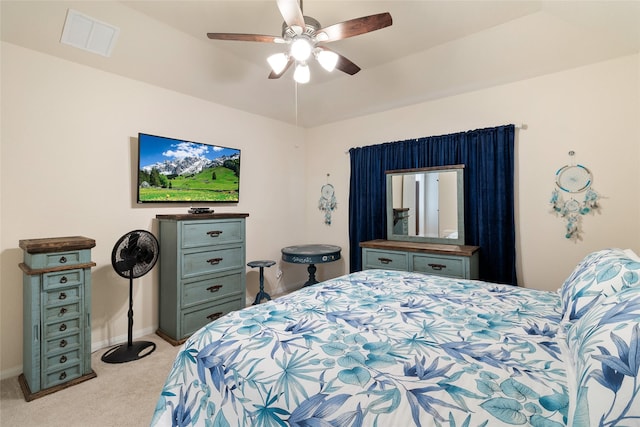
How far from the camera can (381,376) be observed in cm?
94

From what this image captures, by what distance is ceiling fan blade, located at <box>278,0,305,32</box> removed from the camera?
1.63m

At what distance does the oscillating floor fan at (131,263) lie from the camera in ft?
8.13

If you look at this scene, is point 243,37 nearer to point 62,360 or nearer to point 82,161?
point 82,161

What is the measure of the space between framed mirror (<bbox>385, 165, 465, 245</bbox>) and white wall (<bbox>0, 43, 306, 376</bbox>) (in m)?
2.05

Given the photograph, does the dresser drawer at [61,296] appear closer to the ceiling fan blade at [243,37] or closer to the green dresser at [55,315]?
the green dresser at [55,315]

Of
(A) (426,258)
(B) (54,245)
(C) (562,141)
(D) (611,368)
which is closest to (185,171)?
(B) (54,245)

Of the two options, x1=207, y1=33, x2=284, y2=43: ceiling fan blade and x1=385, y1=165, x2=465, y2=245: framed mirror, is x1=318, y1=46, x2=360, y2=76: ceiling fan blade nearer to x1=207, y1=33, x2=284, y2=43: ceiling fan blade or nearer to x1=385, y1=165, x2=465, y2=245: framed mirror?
x1=207, y1=33, x2=284, y2=43: ceiling fan blade

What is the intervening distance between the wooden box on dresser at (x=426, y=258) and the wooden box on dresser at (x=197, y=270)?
4.83 feet

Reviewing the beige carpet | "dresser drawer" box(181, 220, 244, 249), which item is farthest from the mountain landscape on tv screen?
the beige carpet

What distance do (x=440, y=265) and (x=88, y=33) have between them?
11.8 feet

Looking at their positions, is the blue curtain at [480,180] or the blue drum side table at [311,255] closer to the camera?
the blue curtain at [480,180]

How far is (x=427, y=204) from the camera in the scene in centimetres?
350

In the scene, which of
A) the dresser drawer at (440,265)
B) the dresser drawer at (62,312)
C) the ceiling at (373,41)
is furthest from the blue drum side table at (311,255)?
the dresser drawer at (62,312)

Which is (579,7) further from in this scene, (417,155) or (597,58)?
(417,155)
